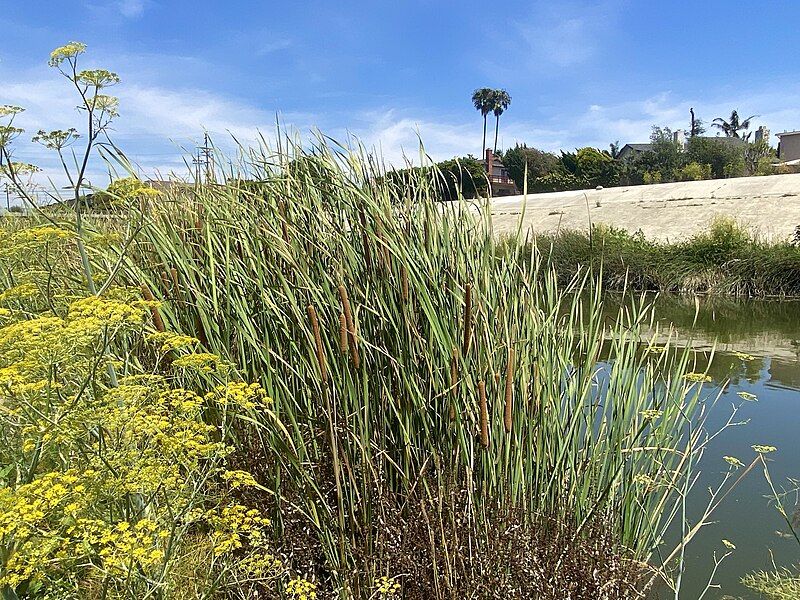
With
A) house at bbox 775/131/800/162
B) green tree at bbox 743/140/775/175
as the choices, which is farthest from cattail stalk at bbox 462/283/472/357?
house at bbox 775/131/800/162

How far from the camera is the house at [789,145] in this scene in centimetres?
4362

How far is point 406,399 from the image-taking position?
6.13 feet

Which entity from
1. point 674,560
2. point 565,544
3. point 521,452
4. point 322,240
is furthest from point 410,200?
point 674,560

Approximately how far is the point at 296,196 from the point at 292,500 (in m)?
1.06

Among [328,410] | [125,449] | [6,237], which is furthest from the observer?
[6,237]

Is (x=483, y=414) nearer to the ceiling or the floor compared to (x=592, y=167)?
nearer to the floor

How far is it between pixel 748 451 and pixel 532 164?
37.9 meters

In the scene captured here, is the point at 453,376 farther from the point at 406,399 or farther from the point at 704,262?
the point at 704,262

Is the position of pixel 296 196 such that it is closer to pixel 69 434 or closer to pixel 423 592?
pixel 69 434

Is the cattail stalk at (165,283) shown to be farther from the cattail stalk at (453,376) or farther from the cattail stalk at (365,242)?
the cattail stalk at (453,376)

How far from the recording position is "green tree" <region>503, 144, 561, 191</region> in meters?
38.9

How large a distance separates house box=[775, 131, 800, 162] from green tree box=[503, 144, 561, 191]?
54.6 feet

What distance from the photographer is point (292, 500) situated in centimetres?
190

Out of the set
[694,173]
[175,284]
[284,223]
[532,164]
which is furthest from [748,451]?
[532,164]
